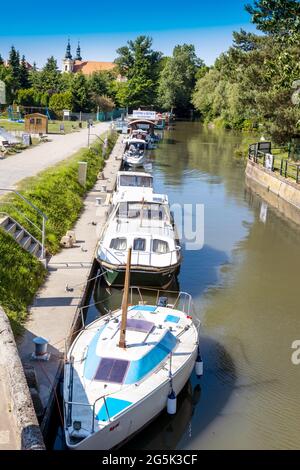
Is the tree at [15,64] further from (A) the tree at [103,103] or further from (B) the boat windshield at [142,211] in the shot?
(B) the boat windshield at [142,211]

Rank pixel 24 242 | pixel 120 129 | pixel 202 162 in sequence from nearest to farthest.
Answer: pixel 24 242
pixel 202 162
pixel 120 129

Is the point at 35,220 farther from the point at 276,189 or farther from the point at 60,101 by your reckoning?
the point at 60,101

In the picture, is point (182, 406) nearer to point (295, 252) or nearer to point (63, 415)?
point (63, 415)

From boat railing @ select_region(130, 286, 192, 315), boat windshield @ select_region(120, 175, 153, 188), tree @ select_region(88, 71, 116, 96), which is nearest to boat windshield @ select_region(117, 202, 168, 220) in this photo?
boat railing @ select_region(130, 286, 192, 315)

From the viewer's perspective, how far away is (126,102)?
106 m

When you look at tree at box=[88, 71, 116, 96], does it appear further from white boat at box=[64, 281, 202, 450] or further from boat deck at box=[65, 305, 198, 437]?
white boat at box=[64, 281, 202, 450]

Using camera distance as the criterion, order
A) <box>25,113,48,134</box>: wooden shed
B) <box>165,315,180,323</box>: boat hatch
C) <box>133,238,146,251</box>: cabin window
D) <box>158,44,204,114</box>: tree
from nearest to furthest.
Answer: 1. <box>165,315,180,323</box>: boat hatch
2. <box>133,238,146,251</box>: cabin window
3. <box>25,113,48,134</box>: wooden shed
4. <box>158,44,204,114</box>: tree

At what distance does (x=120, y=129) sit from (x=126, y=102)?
33.4 meters

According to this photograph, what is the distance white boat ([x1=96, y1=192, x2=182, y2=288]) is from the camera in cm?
1708

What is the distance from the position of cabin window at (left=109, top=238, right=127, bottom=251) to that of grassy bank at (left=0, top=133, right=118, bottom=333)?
2120 mm

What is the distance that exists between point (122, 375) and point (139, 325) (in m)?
1.73

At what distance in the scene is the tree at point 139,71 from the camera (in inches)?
4213

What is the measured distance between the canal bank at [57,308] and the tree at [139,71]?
87357mm
